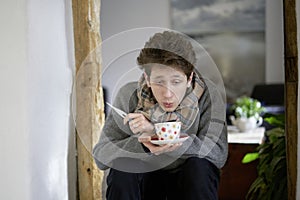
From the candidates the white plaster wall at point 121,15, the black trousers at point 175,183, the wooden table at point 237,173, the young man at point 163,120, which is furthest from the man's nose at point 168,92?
the wooden table at point 237,173

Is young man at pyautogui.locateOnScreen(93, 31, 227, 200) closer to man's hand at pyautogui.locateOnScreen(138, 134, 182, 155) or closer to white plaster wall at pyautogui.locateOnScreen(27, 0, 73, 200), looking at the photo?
man's hand at pyautogui.locateOnScreen(138, 134, 182, 155)

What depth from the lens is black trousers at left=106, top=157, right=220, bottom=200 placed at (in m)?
1.51

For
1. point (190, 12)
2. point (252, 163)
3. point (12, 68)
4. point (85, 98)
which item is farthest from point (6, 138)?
point (190, 12)

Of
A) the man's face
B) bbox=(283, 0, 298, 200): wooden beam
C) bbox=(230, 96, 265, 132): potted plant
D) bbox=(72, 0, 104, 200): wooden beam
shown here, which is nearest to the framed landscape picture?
bbox=(230, 96, 265, 132): potted plant

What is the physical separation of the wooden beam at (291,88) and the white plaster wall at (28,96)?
911 millimetres

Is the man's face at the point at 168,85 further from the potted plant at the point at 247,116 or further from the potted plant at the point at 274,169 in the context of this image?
the potted plant at the point at 247,116

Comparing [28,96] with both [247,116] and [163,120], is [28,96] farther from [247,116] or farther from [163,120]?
[247,116]

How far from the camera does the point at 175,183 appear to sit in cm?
164

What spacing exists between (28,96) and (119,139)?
0.38m

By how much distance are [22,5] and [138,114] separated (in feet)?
1.91

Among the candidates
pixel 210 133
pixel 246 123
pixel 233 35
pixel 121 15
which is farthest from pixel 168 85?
pixel 233 35

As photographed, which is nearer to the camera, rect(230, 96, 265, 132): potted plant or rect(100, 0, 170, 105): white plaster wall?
rect(100, 0, 170, 105): white plaster wall

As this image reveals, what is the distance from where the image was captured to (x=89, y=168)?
193 cm

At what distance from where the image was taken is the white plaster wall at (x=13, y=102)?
1.61 meters
